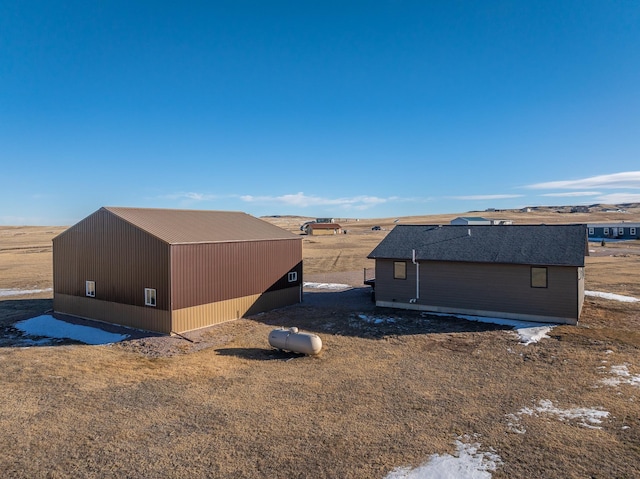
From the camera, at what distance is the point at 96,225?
24.4 metres

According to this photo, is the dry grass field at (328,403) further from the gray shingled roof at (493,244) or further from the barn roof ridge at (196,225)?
the barn roof ridge at (196,225)

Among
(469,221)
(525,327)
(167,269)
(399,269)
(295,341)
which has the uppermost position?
(469,221)

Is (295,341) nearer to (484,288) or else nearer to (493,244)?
(484,288)

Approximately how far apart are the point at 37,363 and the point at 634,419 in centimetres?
2022

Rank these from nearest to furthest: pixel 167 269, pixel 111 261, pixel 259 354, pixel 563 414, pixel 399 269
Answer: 1. pixel 563 414
2. pixel 259 354
3. pixel 167 269
4. pixel 111 261
5. pixel 399 269

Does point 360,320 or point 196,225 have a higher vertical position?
point 196,225

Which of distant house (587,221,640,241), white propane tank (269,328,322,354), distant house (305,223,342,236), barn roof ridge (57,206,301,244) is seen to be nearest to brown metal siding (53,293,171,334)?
barn roof ridge (57,206,301,244)

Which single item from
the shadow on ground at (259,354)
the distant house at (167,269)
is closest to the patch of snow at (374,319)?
the distant house at (167,269)

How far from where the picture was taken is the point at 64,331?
878 inches

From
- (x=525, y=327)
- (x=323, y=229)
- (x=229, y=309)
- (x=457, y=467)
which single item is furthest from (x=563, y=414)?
(x=323, y=229)

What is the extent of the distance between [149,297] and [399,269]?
14.7 m

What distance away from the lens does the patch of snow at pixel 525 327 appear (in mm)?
19716

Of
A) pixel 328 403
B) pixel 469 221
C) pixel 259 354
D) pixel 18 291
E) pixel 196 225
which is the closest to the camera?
pixel 328 403

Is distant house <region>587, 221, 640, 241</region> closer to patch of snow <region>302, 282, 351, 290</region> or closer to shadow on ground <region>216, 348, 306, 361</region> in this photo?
patch of snow <region>302, 282, 351, 290</region>
